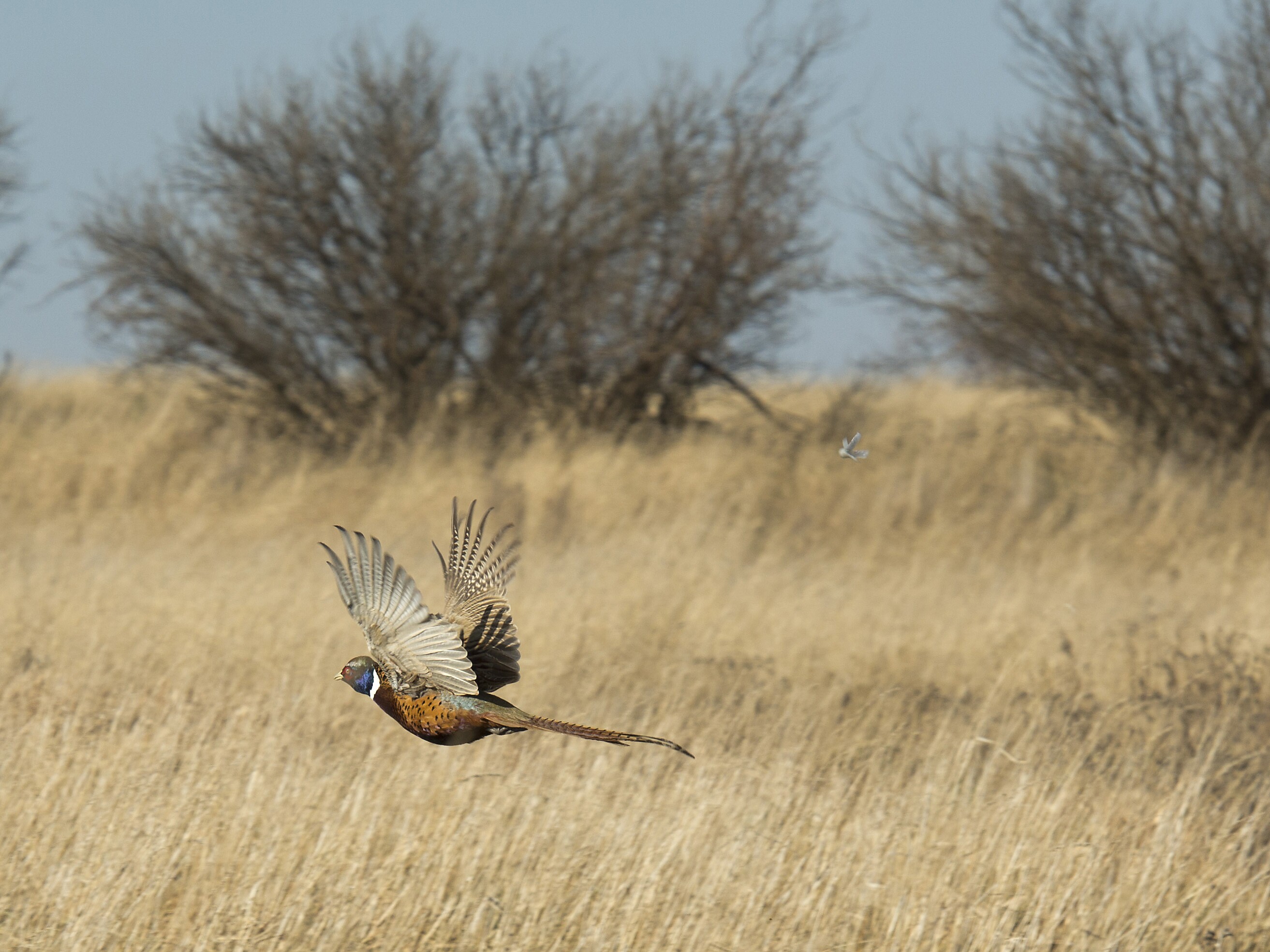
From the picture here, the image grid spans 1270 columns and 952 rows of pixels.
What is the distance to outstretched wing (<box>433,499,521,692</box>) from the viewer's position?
6.70 feet

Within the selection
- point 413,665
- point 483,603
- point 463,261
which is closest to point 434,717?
point 413,665

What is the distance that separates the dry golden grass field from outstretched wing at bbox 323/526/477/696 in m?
1.05

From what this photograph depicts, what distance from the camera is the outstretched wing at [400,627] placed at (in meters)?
1.77

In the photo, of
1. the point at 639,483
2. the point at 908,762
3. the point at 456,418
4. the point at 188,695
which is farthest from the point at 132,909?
the point at 456,418

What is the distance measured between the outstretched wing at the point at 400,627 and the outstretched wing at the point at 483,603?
120mm

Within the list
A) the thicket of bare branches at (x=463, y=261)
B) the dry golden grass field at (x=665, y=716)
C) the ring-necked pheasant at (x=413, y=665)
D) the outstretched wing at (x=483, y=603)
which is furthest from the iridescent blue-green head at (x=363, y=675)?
the thicket of bare branches at (x=463, y=261)

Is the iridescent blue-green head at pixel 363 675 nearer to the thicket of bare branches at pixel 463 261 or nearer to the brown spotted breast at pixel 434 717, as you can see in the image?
the brown spotted breast at pixel 434 717

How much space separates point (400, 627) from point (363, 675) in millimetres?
124

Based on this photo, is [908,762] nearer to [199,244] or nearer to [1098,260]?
[1098,260]

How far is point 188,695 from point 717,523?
3.95m

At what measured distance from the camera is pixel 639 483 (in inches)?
368

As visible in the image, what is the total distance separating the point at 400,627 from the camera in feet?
6.02

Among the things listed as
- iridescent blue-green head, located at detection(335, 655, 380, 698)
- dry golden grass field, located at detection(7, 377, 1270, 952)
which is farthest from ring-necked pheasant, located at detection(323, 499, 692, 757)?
dry golden grass field, located at detection(7, 377, 1270, 952)

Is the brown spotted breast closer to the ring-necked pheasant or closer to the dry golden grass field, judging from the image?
the ring-necked pheasant
